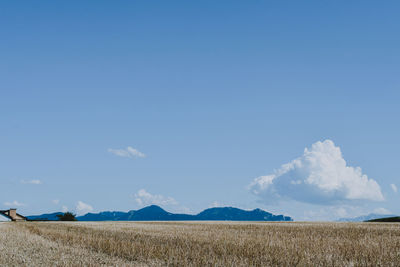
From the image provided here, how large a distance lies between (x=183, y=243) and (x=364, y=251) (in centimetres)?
590

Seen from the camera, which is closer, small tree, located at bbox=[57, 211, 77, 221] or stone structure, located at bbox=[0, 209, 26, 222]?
small tree, located at bbox=[57, 211, 77, 221]

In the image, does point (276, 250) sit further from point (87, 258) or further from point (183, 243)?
point (87, 258)

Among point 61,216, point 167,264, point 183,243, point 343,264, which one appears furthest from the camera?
point 61,216

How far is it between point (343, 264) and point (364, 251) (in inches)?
99.4

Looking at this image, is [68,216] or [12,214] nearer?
[68,216]

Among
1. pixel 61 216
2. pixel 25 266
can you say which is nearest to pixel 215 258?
pixel 25 266

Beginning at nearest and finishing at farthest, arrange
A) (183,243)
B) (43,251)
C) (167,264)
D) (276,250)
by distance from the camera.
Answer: (167,264) < (276,250) < (43,251) < (183,243)

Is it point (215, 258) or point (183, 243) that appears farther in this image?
point (183, 243)

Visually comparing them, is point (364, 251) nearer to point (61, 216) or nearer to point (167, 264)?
point (167, 264)

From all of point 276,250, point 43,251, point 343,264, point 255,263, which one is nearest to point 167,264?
point 255,263

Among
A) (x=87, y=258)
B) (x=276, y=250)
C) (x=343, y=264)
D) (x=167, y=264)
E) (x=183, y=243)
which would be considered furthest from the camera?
(x=183, y=243)

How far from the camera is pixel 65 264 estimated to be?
991 cm

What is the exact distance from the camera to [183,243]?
46.8 feet

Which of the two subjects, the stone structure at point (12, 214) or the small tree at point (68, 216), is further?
the stone structure at point (12, 214)
